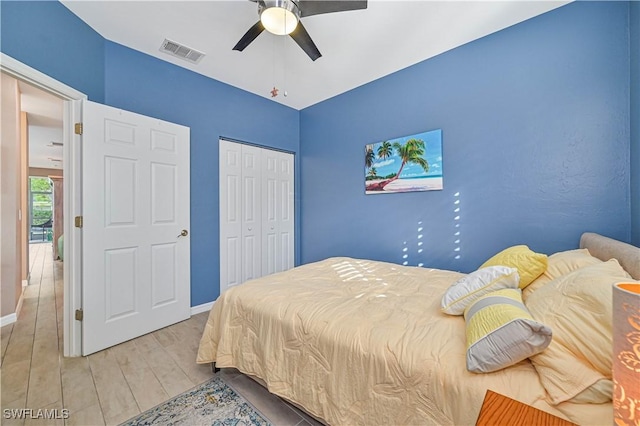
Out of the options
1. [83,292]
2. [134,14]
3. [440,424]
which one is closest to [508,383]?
[440,424]

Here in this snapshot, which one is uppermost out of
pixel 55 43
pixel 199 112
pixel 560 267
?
pixel 55 43

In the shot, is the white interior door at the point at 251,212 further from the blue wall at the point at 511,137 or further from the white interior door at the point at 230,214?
the blue wall at the point at 511,137

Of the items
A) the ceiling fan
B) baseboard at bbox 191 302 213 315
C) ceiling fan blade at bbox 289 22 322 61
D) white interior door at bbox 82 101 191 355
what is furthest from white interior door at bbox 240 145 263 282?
the ceiling fan

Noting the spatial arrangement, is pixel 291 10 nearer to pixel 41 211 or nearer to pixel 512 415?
pixel 512 415

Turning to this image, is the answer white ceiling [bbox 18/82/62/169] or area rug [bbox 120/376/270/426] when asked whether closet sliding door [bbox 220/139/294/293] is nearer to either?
→ area rug [bbox 120/376/270/426]

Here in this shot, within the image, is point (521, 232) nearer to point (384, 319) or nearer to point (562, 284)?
point (562, 284)

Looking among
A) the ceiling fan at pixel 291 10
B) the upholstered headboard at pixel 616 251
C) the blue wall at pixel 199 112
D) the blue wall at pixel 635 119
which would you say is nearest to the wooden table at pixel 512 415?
the upholstered headboard at pixel 616 251

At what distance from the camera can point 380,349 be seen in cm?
112

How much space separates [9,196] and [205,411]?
3333 millimetres

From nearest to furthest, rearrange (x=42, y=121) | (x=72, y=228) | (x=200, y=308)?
(x=72, y=228)
(x=200, y=308)
(x=42, y=121)

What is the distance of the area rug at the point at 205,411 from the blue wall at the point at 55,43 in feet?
8.08

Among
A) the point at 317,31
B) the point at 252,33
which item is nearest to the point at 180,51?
the point at 252,33

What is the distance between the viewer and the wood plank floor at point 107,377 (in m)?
1.55

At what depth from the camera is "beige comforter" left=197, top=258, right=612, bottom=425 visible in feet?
2.98
